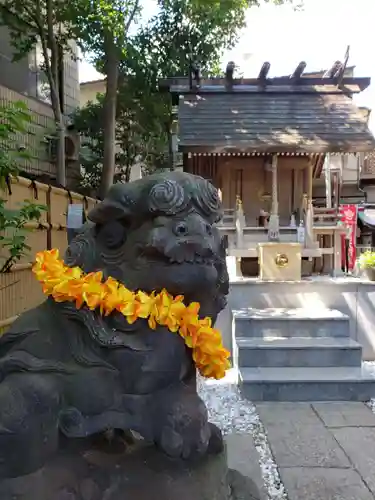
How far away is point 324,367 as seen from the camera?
5012 mm

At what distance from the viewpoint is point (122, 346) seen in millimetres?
1567

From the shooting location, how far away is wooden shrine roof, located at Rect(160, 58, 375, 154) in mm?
8969

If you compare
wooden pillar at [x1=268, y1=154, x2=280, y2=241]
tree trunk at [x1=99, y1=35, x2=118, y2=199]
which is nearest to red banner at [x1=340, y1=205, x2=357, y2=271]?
wooden pillar at [x1=268, y1=154, x2=280, y2=241]

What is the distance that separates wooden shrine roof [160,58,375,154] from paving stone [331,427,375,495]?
5.90 metres

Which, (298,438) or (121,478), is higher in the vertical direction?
(121,478)

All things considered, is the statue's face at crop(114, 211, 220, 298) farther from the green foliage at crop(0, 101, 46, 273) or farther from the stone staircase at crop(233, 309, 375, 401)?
the stone staircase at crop(233, 309, 375, 401)

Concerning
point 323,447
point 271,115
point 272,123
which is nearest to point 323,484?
point 323,447

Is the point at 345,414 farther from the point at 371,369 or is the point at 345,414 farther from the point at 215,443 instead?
the point at 215,443

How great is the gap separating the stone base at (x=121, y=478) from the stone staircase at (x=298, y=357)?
10.1 feet

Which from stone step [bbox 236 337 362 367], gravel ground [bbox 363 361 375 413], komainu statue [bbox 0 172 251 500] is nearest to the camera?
komainu statue [bbox 0 172 251 500]

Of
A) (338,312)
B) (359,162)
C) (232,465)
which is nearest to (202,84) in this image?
(338,312)

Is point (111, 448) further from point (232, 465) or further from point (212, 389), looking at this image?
point (212, 389)

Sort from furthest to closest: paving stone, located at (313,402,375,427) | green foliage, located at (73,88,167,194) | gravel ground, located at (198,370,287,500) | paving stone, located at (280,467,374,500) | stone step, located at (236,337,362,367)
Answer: green foliage, located at (73,88,167,194) → stone step, located at (236,337,362,367) → paving stone, located at (313,402,375,427) → gravel ground, located at (198,370,287,500) → paving stone, located at (280,467,374,500)

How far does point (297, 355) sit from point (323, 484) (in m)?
2.01
